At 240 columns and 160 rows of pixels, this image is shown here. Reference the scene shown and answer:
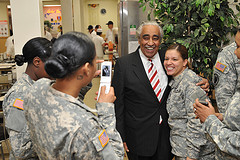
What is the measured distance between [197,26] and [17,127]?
218 cm

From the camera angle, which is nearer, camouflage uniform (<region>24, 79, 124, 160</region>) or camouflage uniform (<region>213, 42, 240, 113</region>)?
camouflage uniform (<region>24, 79, 124, 160</region>)

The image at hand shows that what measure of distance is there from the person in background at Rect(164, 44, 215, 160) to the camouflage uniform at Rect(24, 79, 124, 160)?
980mm

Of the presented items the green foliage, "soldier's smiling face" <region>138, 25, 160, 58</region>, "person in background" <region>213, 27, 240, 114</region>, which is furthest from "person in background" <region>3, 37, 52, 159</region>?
"person in background" <region>213, 27, 240, 114</region>

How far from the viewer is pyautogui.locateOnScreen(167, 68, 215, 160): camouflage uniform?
73.4 inches

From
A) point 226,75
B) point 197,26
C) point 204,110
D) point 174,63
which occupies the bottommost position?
point 204,110

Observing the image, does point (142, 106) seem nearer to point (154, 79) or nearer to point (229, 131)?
point (154, 79)

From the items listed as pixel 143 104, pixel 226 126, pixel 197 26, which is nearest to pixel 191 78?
pixel 143 104

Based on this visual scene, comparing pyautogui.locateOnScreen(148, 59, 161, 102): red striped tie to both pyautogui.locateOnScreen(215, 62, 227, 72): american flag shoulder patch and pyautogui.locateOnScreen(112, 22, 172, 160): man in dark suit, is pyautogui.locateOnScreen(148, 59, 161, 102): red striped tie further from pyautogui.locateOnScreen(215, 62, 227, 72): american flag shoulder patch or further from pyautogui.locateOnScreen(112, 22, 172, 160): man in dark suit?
pyautogui.locateOnScreen(215, 62, 227, 72): american flag shoulder patch

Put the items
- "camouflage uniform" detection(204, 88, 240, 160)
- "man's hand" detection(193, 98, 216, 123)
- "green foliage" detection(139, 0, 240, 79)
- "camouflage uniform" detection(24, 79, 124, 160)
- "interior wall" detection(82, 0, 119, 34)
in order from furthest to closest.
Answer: "interior wall" detection(82, 0, 119, 34)
"green foliage" detection(139, 0, 240, 79)
"man's hand" detection(193, 98, 216, 123)
"camouflage uniform" detection(204, 88, 240, 160)
"camouflage uniform" detection(24, 79, 124, 160)

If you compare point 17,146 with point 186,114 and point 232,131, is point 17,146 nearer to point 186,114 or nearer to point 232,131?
point 232,131

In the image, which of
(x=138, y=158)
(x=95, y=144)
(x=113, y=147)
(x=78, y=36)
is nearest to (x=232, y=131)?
(x=113, y=147)

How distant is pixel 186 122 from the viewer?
201cm

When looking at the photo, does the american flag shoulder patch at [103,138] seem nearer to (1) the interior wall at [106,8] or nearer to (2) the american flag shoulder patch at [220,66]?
(2) the american flag shoulder patch at [220,66]

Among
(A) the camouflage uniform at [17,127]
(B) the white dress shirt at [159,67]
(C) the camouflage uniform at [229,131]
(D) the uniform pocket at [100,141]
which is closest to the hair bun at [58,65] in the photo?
(D) the uniform pocket at [100,141]
